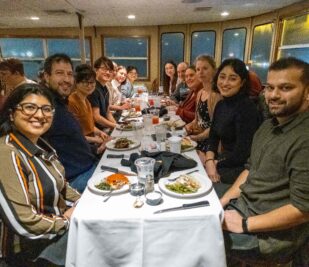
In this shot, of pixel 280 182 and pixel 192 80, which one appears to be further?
pixel 192 80

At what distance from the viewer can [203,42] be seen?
263 inches

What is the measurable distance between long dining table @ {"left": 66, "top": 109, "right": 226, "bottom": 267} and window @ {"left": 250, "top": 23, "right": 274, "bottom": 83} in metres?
4.73

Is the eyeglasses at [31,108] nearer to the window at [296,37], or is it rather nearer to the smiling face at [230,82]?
the smiling face at [230,82]

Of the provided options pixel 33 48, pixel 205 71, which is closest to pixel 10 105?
pixel 205 71

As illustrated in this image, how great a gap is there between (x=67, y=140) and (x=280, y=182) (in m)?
1.35

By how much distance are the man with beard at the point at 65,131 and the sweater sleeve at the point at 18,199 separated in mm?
620

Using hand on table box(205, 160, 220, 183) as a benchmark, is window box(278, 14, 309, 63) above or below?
above

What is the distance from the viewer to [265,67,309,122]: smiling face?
1.18 m

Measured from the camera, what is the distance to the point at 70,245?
3.62ft

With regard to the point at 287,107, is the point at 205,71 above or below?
above

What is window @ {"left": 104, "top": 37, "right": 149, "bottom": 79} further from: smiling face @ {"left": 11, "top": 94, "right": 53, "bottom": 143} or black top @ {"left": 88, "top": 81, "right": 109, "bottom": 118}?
smiling face @ {"left": 11, "top": 94, "right": 53, "bottom": 143}

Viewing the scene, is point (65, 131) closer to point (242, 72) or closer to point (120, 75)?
point (242, 72)

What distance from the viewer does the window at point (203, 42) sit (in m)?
6.52

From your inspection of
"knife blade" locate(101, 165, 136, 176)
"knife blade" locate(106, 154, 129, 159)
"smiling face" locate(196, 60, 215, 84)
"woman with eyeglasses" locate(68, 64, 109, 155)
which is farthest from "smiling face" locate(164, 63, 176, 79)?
"knife blade" locate(101, 165, 136, 176)
